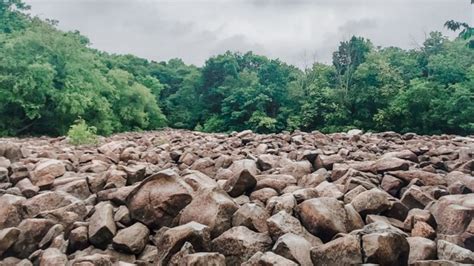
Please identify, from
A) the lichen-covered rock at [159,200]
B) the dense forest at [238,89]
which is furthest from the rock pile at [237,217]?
the dense forest at [238,89]

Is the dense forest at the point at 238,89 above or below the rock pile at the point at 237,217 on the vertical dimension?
above

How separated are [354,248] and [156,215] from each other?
1418 mm

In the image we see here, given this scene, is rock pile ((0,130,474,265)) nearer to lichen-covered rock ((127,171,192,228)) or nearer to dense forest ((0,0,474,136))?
lichen-covered rock ((127,171,192,228))

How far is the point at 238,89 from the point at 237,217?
27801 millimetres

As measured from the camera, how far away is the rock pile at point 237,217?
2.46 meters

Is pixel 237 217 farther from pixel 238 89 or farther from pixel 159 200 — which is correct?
pixel 238 89

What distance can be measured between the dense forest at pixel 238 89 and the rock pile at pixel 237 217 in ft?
28.1

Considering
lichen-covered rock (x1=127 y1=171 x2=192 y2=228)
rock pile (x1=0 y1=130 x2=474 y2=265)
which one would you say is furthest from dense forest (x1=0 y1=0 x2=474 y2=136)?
lichen-covered rock (x1=127 y1=171 x2=192 y2=228)

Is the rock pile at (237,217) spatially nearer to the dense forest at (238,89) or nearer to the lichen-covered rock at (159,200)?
the lichen-covered rock at (159,200)

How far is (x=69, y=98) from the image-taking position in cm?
1847

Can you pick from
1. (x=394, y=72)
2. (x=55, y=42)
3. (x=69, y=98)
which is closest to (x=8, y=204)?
(x=69, y=98)

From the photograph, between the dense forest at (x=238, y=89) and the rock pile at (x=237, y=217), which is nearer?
the rock pile at (x=237, y=217)

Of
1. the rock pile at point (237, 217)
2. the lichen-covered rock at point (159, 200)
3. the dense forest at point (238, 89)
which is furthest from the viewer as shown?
the dense forest at point (238, 89)

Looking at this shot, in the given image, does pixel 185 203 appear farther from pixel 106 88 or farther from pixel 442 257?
pixel 106 88
